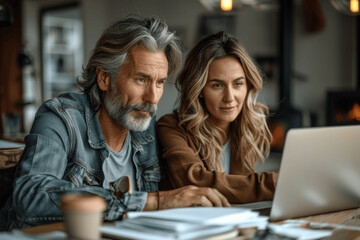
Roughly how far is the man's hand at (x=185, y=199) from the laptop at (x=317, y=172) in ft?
0.55

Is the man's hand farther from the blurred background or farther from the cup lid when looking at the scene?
the blurred background

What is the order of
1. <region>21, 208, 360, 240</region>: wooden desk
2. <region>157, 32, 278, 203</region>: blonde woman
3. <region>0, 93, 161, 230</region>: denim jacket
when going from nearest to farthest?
<region>21, 208, 360, 240</region>: wooden desk → <region>0, 93, 161, 230</region>: denim jacket → <region>157, 32, 278, 203</region>: blonde woman

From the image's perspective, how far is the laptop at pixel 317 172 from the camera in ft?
4.02

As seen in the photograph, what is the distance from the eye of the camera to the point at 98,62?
72.8 inches

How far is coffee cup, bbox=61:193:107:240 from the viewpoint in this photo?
2.89 feet

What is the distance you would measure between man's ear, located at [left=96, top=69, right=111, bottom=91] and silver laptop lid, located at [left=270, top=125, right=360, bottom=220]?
89 cm

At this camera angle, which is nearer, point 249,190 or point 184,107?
point 249,190

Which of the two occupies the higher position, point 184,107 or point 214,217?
point 184,107

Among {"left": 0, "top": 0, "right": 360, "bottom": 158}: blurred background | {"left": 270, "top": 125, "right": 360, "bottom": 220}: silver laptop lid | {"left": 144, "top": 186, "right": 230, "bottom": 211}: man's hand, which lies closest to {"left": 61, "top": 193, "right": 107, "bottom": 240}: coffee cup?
{"left": 144, "top": 186, "right": 230, "bottom": 211}: man's hand

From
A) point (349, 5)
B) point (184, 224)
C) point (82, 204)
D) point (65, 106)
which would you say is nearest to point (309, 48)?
point (349, 5)

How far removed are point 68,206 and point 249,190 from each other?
32.3 inches

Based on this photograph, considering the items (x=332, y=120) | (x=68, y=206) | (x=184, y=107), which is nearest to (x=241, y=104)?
(x=184, y=107)

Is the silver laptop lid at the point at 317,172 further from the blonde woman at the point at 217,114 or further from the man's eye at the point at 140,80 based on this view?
the man's eye at the point at 140,80

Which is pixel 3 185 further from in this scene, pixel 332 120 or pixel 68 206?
pixel 332 120
